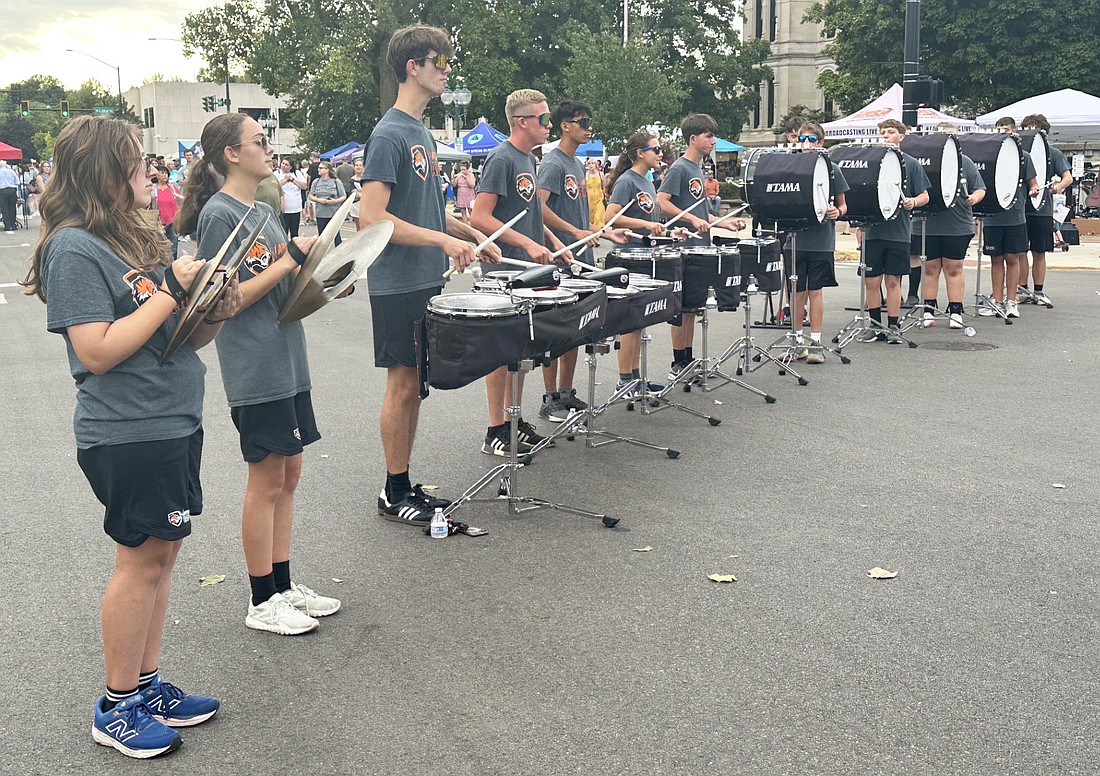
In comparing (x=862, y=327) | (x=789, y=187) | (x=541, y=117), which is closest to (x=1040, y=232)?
(x=862, y=327)

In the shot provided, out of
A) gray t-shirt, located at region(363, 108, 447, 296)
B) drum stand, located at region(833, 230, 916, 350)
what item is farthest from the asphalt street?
drum stand, located at region(833, 230, 916, 350)

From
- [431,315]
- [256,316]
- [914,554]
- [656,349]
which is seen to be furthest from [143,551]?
[656,349]

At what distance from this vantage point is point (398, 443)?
235 inches

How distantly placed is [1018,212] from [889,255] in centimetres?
259

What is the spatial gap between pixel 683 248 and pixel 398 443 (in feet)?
11.4

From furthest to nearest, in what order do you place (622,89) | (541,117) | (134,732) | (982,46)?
(622,89) < (982,46) < (541,117) < (134,732)

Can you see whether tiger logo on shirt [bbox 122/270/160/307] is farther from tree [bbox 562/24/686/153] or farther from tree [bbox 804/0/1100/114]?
tree [bbox 804/0/1100/114]

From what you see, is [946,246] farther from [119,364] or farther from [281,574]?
[119,364]

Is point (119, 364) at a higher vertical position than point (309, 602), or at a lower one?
higher

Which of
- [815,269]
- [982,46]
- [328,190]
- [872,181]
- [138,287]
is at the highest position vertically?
[982,46]

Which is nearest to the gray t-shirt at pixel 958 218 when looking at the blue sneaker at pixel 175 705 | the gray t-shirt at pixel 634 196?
the gray t-shirt at pixel 634 196

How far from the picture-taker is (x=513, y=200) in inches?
284

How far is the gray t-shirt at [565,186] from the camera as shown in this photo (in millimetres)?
8164

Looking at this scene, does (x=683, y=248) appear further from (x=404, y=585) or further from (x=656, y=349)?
(x=404, y=585)
